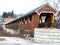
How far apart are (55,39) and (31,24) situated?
706cm

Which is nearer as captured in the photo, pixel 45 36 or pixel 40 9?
pixel 45 36

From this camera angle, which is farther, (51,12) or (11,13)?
(11,13)

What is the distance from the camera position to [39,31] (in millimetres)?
22141

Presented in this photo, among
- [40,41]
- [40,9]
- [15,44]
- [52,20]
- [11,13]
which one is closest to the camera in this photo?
[15,44]

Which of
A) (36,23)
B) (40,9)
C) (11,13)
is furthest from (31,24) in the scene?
(11,13)

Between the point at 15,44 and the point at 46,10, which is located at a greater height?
the point at 46,10

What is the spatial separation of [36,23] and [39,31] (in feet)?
18.0

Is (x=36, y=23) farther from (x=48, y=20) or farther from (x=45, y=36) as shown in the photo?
(x=45, y=36)

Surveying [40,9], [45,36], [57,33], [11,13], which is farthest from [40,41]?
[11,13]

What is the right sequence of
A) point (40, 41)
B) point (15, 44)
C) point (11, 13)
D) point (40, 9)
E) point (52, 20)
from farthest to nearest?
1. point (11, 13)
2. point (52, 20)
3. point (40, 9)
4. point (40, 41)
5. point (15, 44)

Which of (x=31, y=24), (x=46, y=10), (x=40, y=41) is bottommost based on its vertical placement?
(x=40, y=41)

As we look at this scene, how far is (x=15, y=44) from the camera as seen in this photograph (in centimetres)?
1802

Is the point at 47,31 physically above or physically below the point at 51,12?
below

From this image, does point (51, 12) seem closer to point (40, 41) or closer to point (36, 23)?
point (36, 23)
